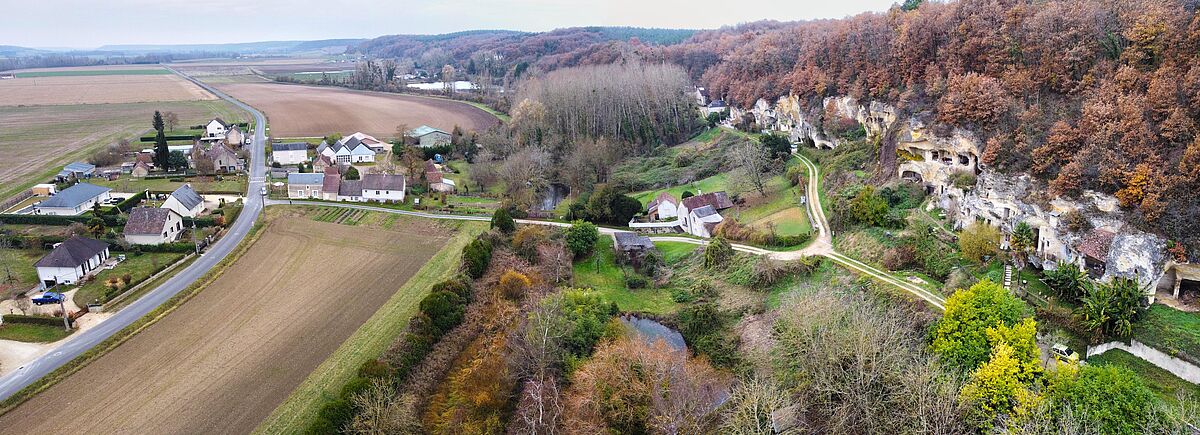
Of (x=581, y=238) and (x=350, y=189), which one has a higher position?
(x=350, y=189)

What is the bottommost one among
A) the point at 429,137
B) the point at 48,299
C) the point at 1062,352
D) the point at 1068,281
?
the point at 48,299

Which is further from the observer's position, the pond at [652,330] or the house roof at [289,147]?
the house roof at [289,147]

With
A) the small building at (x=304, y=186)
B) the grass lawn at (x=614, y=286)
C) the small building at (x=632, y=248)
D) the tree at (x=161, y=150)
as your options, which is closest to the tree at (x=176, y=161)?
the tree at (x=161, y=150)

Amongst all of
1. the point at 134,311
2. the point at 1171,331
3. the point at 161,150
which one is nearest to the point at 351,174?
the point at 161,150

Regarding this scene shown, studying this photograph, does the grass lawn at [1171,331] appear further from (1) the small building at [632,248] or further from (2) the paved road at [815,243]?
(1) the small building at [632,248]

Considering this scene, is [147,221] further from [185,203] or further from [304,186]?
[304,186]

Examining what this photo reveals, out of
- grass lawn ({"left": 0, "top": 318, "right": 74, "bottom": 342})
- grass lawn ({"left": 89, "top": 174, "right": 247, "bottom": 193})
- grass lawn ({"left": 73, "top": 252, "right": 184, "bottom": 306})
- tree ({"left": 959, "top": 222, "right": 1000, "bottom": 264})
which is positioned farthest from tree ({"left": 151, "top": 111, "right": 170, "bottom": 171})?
tree ({"left": 959, "top": 222, "right": 1000, "bottom": 264})
